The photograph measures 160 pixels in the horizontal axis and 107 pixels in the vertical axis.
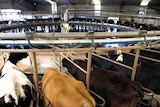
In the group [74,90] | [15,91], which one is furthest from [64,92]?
[15,91]

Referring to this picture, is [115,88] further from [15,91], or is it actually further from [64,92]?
[15,91]

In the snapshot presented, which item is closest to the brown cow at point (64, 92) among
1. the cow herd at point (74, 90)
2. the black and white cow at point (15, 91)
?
the cow herd at point (74, 90)

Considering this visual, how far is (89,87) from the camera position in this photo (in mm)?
1454

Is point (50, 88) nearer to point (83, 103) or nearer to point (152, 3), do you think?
point (83, 103)

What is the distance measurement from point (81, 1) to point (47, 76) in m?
10.9

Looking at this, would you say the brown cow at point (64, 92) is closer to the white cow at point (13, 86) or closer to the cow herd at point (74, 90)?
the cow herd at point (74, 90)

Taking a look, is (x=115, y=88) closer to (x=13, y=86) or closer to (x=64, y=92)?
(x=64, y=92)

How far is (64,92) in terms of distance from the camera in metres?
1.15

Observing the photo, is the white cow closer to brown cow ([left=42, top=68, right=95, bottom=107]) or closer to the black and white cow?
the black and white cow

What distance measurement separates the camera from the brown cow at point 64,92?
3.57 ft

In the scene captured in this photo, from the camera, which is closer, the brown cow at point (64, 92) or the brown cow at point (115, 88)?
the brown cow at point (64, 92)

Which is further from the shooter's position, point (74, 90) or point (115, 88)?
point (115, 88)

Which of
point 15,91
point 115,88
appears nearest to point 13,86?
point 15,91

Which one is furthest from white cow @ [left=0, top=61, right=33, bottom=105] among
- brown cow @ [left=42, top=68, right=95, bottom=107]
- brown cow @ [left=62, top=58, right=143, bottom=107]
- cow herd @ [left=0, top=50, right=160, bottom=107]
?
brown cow @ [left=62, top=58, right=143, bottom=107]
